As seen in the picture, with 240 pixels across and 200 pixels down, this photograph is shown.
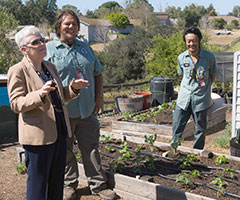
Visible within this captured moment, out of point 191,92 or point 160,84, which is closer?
point 191,92

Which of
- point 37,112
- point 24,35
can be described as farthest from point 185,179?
point 24,35

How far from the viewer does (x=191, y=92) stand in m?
4.26

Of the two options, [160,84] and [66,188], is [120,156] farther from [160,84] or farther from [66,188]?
[160,84]

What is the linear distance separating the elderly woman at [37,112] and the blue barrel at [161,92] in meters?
6.62

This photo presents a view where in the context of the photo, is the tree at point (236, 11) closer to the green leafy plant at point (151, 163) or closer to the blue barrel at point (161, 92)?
the blue barrel at point (161, 92)

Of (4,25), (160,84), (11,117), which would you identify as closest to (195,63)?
(11,117)

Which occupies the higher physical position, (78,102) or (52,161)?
(78,102)

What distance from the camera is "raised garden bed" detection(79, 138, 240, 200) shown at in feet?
10.6

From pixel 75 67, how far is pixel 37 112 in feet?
3.08

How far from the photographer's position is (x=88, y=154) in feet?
11.5

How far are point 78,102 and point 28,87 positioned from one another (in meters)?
0.91

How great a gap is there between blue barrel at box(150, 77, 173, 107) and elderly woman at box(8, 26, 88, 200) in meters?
6.62

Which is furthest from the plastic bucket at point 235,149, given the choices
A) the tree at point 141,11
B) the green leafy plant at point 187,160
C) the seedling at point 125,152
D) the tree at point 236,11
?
the tree at point 236,11

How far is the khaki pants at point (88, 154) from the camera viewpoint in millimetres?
3397
